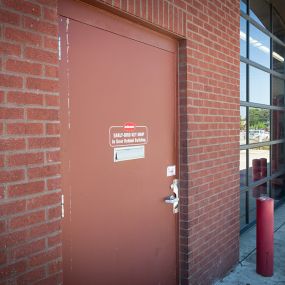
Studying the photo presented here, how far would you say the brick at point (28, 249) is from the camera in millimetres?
1867

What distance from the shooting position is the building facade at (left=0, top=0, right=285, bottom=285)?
6.25ft

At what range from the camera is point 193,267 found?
138 inches

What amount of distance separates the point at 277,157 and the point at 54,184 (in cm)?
645

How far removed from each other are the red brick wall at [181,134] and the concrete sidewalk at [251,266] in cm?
14

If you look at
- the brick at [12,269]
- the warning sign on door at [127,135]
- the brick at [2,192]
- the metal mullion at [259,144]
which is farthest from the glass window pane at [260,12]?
the brick at [12,269]

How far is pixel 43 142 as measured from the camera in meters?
2.01

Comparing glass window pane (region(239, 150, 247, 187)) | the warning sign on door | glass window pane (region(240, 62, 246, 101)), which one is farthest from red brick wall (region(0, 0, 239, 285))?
glass window pane (region(240, 62, 246, 101))

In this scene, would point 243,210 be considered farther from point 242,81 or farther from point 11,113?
point 11,113

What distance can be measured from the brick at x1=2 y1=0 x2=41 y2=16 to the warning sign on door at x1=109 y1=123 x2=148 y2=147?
40.1 inches

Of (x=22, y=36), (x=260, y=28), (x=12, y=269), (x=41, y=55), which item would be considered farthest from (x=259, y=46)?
(x=12, y=269)

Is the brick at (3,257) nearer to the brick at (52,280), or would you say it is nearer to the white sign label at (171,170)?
the brick at (52,280)

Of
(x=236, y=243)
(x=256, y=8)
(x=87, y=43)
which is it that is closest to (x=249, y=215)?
(x=236, y=243)

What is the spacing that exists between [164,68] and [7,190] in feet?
6.30

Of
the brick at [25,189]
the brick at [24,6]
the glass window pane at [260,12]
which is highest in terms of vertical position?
the glass window pane at [260,12]
